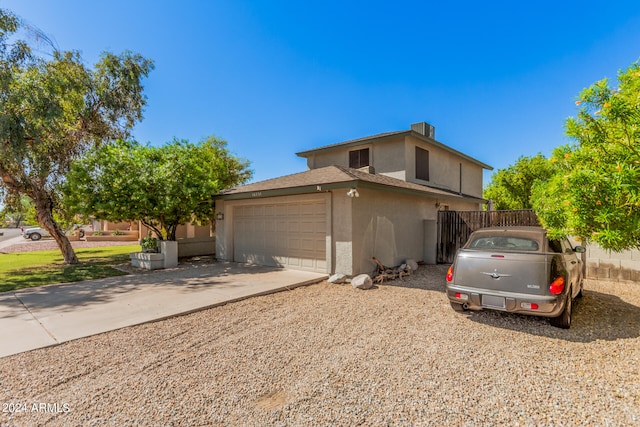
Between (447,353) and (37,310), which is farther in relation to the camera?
(37,310)

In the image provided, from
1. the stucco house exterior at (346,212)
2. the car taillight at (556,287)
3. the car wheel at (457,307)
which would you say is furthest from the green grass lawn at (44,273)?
the car taillight at (556,287)

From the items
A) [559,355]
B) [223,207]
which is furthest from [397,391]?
[223,207]

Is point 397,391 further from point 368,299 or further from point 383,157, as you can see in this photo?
point 383,157

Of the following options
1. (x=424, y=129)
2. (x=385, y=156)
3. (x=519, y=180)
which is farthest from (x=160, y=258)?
(x=519, y=180)

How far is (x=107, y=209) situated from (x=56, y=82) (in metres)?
4.59

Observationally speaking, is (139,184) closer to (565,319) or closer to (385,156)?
(385,156)

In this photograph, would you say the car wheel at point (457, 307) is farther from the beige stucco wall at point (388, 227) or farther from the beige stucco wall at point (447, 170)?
the beige stucco wall at point (447, 170)

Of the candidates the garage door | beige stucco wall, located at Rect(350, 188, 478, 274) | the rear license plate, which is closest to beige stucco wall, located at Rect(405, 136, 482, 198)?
beige stucco wall, located at Rect(350, 188, 478, 274)

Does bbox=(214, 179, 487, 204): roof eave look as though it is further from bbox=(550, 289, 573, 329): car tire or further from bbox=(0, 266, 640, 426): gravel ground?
bbox=(550, 289, 573, 329): car tire

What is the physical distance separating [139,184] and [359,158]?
9526 millimetres

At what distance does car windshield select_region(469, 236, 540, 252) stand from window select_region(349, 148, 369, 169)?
9.25m

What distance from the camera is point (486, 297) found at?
4.61 meters

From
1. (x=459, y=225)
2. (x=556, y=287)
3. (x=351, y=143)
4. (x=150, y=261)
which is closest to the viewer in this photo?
(x=556, y=287)

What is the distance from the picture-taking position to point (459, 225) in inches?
450
